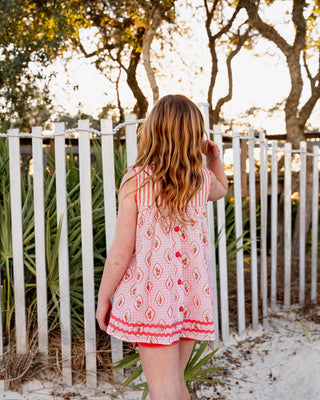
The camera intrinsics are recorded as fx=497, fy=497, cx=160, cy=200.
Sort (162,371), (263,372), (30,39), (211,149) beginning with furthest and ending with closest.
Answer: (30,39), (263,372), (211,149), (162,371)

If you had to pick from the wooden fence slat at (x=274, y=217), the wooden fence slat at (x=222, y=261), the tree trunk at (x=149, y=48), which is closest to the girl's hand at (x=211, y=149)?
the wooden fence slat at (x=222, y=261)

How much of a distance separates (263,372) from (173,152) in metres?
2.40

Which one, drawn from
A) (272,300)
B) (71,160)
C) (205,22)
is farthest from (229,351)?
(205,22)

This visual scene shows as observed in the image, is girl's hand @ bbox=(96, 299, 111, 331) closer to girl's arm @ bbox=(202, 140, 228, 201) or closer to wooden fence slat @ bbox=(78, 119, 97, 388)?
girl's arm @ bbox=(202, 140, 228, 201)

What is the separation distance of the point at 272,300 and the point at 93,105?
6043mm

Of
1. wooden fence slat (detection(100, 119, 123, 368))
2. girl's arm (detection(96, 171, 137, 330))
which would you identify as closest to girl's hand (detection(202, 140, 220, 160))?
girl's arm (detection(96, 171, 137, 330))

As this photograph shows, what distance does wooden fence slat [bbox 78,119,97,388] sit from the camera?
9.71 feet

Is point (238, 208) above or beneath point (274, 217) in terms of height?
above

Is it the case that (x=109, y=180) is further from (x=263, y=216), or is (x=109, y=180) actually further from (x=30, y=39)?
(x=30, y=39)

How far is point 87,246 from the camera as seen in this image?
117 inches

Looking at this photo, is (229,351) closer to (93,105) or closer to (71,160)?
(71,160)

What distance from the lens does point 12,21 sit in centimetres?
771

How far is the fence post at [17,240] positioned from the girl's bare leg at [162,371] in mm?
1445

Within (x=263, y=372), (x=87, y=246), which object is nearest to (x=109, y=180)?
(x=87, y=246)
